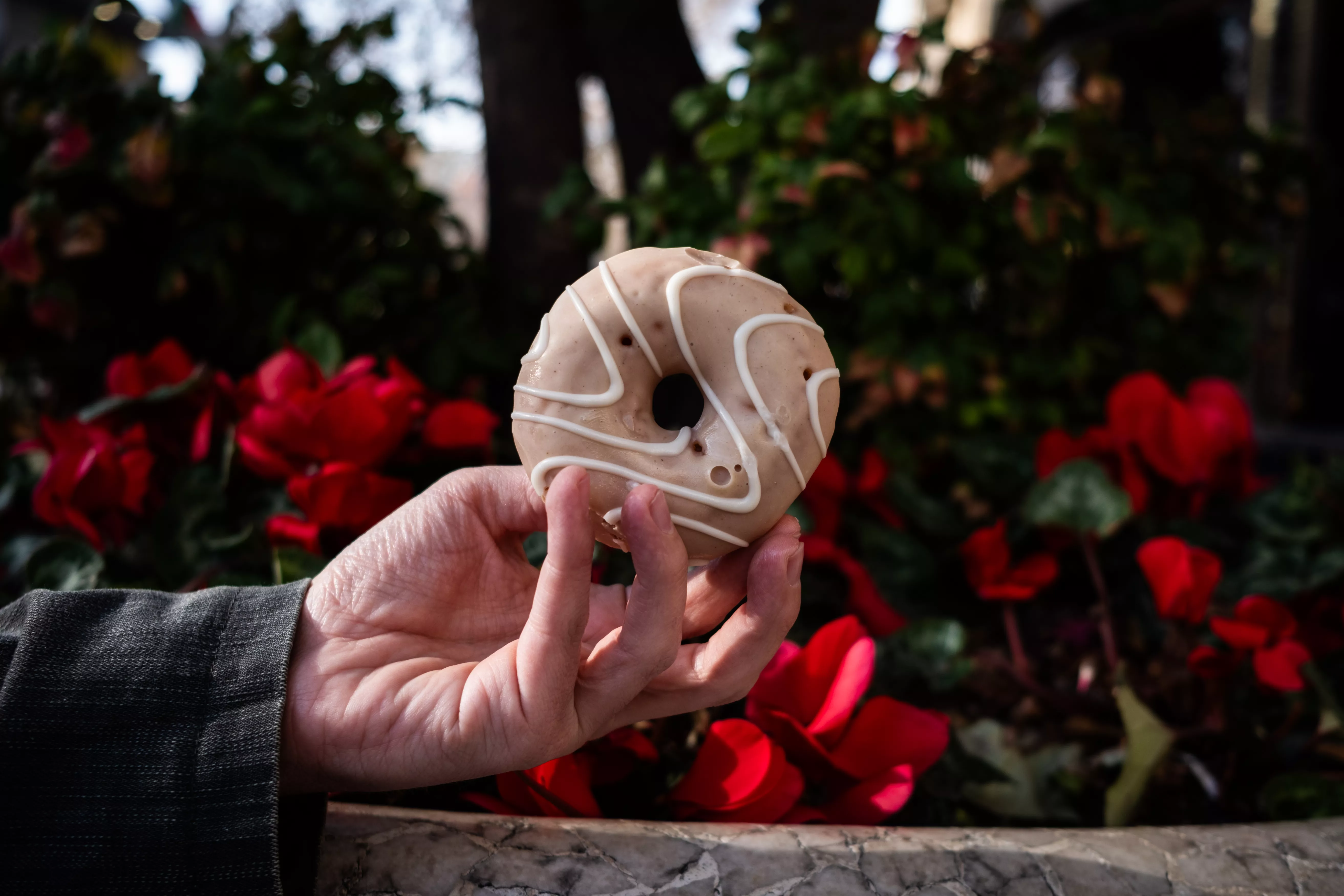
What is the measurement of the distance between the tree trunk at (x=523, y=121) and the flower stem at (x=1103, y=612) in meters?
1.24

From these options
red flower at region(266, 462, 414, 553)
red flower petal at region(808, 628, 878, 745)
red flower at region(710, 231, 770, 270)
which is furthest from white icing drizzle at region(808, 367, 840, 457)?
red flower at region(710, 231, 770, 270)

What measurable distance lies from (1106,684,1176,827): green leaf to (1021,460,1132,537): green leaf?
0.34 meters

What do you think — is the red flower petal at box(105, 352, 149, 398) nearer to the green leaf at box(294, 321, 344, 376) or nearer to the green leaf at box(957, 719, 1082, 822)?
the green leaf at box(294, 321, 344, 376)

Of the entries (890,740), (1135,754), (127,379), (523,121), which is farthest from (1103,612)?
(523,121)

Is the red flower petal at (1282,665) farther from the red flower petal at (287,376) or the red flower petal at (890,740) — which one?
the red flower petal at (287,376)

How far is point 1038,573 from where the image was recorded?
4.65 feet

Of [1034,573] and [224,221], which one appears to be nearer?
[1034,573]

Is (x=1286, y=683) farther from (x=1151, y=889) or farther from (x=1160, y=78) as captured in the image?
(x=1160, y=78)

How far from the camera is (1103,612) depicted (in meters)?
1.40

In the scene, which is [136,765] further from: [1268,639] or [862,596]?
[1268,639]

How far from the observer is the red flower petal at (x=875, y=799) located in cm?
96

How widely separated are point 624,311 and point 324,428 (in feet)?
1.92

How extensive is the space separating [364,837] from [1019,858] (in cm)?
62

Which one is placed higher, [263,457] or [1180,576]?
[263,457]
